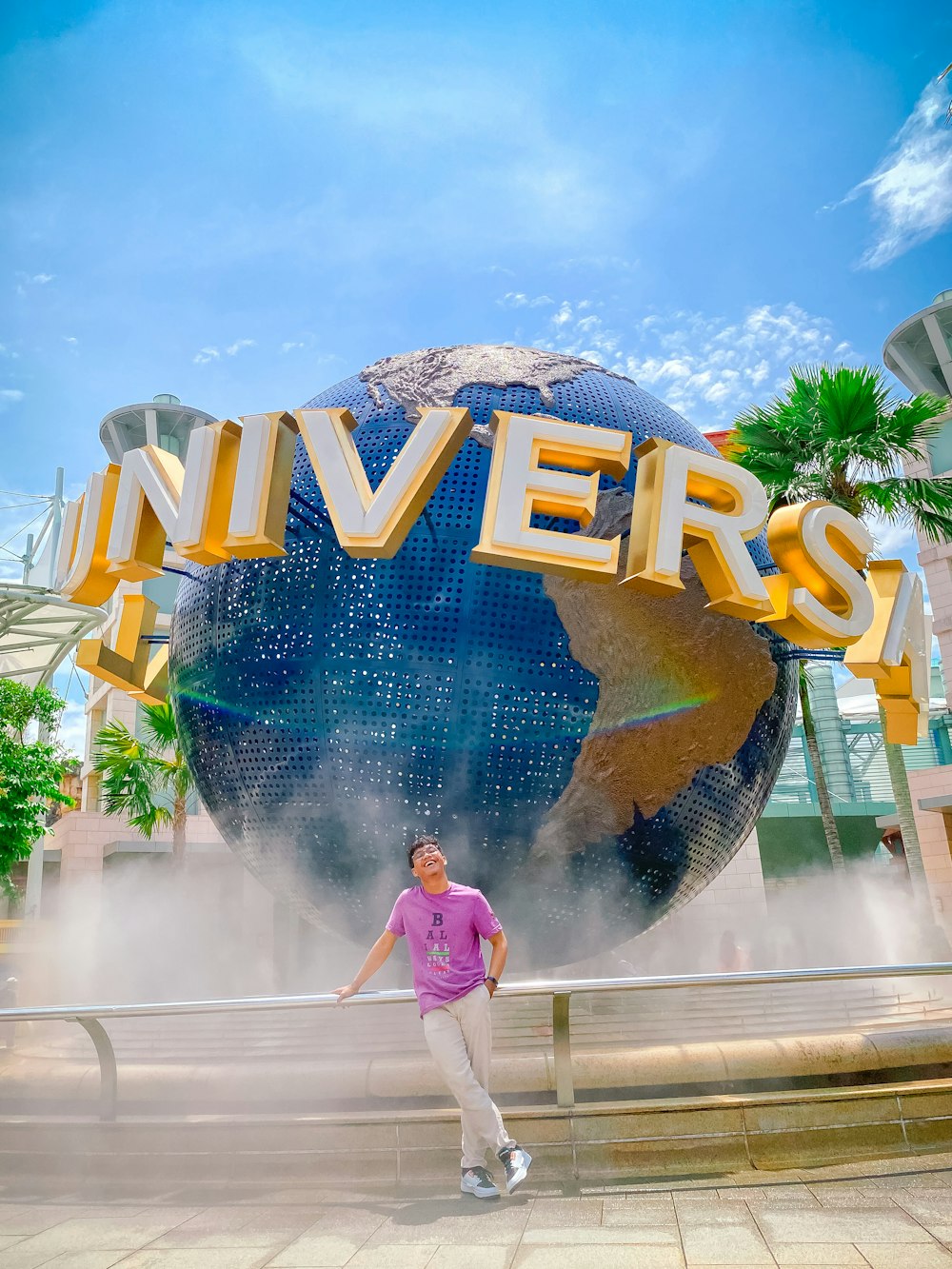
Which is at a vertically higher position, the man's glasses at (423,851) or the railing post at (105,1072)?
the man's glasses at (423,851)

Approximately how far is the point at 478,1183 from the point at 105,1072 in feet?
7.64

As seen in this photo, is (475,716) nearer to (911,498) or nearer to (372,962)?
(372,962)

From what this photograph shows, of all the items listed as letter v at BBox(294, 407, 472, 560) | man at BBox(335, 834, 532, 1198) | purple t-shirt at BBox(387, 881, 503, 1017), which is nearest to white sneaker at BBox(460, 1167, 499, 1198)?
man at BBox(335, 834, 532, 1198)

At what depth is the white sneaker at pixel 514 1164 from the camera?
3.92 m

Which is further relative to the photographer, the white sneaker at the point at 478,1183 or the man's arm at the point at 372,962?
the man's arm at the point at 372,962

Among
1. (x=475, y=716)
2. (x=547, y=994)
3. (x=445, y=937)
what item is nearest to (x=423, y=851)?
(x=445, y=937)

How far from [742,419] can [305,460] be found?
10439 millimetres

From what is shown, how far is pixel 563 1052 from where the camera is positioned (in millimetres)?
4820

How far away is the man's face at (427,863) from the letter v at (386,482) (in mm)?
2327

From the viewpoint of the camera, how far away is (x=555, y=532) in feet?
19.6

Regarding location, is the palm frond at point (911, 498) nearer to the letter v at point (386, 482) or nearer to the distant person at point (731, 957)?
the distant person at point (731, 957)

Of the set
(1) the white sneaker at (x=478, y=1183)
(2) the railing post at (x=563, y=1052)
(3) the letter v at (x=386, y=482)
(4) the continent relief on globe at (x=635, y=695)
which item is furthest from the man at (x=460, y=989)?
(3) the letter v at (x=386, y=482)

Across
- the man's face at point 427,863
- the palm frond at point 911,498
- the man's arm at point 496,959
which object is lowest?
the man's arm at point 496,959

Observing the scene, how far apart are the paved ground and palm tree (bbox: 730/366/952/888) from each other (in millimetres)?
11578
